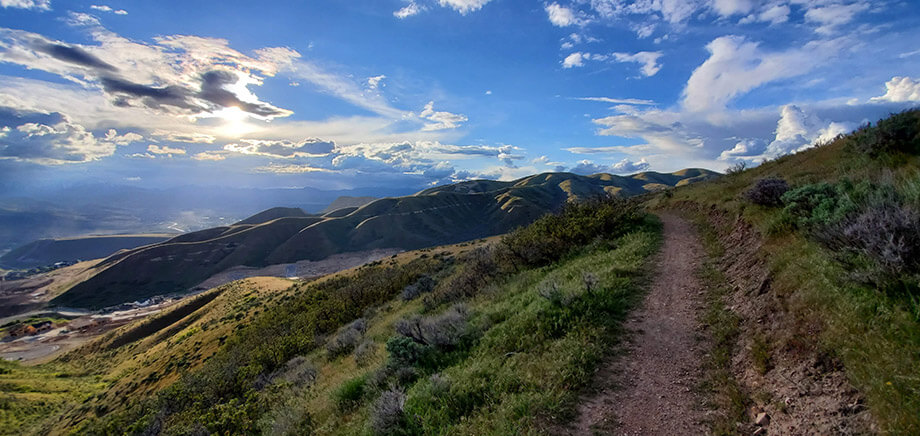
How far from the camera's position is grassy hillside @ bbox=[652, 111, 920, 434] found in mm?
4230

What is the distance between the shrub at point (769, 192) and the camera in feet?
39.1

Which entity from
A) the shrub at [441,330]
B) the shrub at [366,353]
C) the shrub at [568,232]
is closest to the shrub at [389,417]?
the shrub at [441,330]

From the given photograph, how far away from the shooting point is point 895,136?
12703mm

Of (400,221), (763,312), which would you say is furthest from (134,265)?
(763,312)

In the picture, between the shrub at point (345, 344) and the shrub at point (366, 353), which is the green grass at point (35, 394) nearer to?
the shrub at point (345, 344)

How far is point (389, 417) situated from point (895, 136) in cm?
1983

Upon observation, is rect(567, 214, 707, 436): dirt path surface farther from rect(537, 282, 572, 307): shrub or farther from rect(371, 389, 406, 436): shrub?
rect(371, 389, 406, 436): shrub

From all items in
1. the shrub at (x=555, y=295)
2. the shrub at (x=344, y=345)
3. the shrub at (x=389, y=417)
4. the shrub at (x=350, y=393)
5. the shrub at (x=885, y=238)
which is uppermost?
the shrub at (x=885, y=238)

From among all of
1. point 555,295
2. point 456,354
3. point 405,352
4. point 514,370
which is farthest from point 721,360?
point 405,352

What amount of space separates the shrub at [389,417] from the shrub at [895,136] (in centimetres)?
1883

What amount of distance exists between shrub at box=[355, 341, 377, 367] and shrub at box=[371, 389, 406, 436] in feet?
16.1

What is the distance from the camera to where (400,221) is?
15800 centimetres

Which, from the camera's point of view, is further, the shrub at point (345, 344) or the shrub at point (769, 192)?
the shrub at point (345, 344)

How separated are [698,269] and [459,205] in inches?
6954
